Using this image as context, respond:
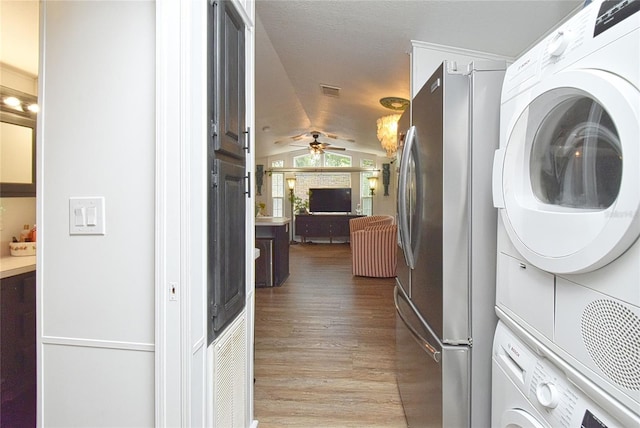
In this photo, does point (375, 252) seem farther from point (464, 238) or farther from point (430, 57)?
point (464, 238)

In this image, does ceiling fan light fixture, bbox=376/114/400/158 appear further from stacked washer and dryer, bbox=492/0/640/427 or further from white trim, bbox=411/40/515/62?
stacked washer and dryer, bbox=492/0/640/427

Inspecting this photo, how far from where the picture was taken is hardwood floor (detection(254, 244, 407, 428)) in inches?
77.2

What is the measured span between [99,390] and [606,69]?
1613mm

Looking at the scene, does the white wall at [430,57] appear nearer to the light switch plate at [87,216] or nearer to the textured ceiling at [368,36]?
the textured ceiling at [368,36]

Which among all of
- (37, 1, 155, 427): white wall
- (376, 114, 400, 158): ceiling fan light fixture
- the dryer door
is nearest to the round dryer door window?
the dryer door

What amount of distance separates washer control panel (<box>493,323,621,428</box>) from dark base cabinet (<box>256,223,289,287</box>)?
12.8 ft

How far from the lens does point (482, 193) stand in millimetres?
1243

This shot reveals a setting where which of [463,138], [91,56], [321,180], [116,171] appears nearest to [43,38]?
[91,56]

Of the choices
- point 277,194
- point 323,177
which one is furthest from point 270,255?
point 323,177

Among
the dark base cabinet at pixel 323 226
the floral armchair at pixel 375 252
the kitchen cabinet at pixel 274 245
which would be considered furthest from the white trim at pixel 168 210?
the dark base cabinet at pixel 323 226

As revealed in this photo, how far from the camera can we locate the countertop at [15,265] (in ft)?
5.10

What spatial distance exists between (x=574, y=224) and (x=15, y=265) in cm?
224

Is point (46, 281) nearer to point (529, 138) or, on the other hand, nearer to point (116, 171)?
point (116, 171)

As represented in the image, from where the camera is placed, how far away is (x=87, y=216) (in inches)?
44.0
